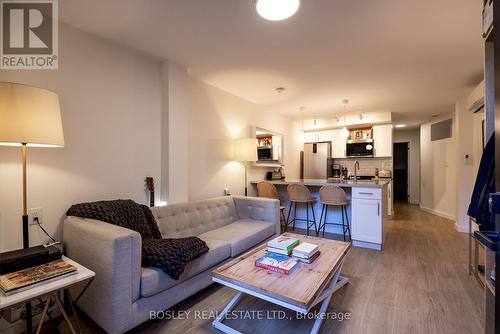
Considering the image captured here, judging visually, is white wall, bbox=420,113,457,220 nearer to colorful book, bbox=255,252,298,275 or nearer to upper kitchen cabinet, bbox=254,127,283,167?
upper kitchen cabinet, bbox=254,127,283,167

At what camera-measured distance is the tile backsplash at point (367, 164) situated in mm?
5539

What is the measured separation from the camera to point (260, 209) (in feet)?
10.4

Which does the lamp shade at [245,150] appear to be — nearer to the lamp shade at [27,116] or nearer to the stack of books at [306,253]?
the stack of books at [306,253]

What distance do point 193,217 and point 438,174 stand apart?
6.25m

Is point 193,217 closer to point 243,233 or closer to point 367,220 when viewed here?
point 243,233

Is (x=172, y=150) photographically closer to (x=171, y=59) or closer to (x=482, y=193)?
(x=171, y=59)

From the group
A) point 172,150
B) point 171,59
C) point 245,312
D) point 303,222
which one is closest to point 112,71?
point 171,59

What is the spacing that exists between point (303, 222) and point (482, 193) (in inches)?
131

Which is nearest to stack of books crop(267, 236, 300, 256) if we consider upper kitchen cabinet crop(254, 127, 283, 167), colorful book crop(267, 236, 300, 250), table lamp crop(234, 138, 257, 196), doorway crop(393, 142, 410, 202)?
colorful book crop(267, 236, 300, 250)

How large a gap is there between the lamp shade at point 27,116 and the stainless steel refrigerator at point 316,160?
5.30 metres

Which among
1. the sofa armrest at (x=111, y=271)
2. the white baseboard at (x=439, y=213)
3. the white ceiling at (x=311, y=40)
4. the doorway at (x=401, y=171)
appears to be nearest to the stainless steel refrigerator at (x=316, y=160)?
the white ceiling at (x=311, y=40)

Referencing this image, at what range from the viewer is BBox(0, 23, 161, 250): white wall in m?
1.73

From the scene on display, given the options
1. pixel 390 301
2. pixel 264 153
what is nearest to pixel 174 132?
pixel 264 153

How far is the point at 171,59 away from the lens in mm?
2672
